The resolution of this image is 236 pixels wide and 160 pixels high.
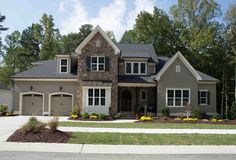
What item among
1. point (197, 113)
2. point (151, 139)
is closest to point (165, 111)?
point (197, 113)

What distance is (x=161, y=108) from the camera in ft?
121

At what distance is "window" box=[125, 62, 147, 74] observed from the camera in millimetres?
39406

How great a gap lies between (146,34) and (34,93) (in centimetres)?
2099

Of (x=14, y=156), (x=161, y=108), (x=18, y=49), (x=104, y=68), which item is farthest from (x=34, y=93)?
(x=18, y=49)

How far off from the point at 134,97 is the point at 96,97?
4.67 m

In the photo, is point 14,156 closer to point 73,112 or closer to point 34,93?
point 73,112

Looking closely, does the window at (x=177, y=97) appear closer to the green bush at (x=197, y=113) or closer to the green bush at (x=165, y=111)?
the green bush at (x=165, y=111)

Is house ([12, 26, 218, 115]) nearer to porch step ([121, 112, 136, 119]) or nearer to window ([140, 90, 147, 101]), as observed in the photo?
window ([140, 90, 147, 101])

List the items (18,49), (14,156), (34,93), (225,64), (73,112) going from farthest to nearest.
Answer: (18,49) → (225,64) → (34,93) → (73,112) → (14,156)

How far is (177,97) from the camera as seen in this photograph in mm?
37500

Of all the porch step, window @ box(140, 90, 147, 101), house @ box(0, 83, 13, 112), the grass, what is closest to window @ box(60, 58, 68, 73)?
A: the porch step

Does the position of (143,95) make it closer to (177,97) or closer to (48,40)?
(177,97)

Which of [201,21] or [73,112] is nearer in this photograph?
[73,112]

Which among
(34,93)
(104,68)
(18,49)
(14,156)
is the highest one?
(18,49)
